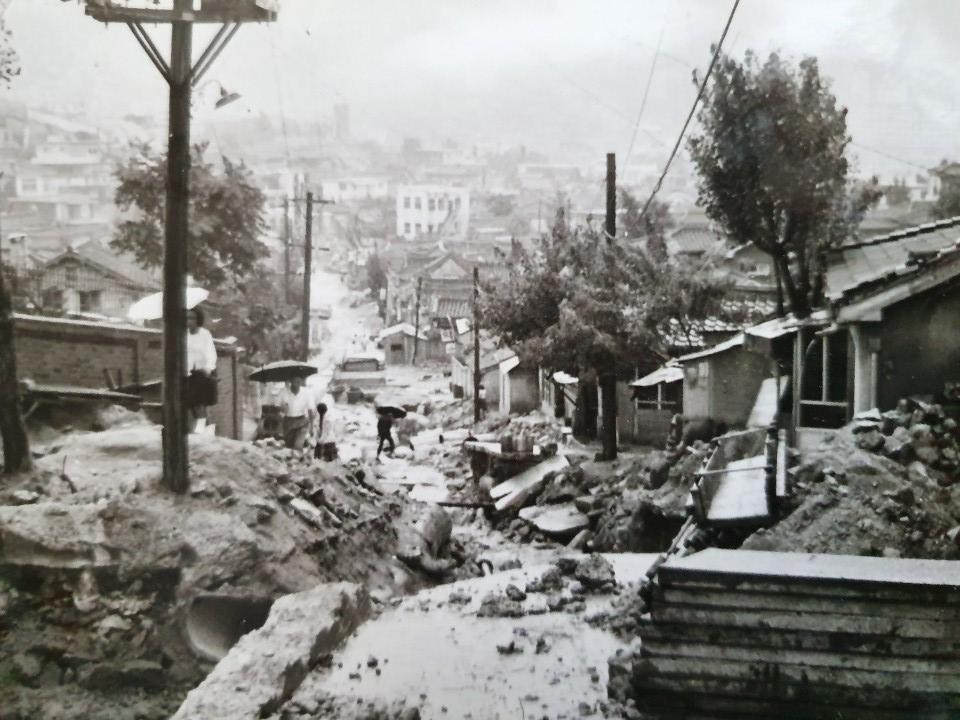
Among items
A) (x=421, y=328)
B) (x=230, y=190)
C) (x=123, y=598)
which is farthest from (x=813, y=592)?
(x=421, y=328)

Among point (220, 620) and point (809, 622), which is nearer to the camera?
point (809, 622)

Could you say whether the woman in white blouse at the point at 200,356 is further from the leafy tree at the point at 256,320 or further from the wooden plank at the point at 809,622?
the leafy tree at the point at 256,320

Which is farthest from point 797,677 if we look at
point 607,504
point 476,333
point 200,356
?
point 476,333

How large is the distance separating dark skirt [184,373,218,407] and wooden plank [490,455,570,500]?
10314 millimetres

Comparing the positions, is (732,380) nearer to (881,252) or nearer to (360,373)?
(881,252)

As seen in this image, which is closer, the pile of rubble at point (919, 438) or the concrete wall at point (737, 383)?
the pile of rubble at point (919, 438)

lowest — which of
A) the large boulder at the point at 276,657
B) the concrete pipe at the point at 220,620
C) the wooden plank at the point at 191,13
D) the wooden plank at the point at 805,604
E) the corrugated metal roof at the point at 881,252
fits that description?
the concrete pipe at the point at 220,620

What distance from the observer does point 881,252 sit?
14.9 meters

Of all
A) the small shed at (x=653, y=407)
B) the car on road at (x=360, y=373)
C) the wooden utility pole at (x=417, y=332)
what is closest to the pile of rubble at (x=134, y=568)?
the small shed at (x=653, y=407)

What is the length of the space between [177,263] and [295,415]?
8633 millimetres

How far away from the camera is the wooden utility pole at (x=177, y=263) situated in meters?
7.18

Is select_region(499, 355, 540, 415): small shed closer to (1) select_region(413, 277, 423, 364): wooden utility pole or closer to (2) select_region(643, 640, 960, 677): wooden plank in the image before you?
(1) select_region(413, 277, 423, 364): wooden utility pole

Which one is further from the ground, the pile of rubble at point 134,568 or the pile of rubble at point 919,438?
the pile of rubble at point 919,438

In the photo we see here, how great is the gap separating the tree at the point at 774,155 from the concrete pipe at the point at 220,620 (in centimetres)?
1254
